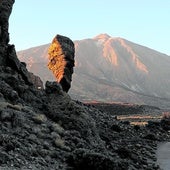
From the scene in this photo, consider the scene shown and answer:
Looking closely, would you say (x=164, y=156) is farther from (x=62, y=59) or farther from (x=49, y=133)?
(x=62, y=59)

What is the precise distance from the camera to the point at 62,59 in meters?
68.0

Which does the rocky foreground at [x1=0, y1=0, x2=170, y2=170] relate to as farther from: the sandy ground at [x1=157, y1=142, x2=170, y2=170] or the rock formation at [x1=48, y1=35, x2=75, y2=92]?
the rock formation at [x1=48, y1=35, x2=75, y2=92]

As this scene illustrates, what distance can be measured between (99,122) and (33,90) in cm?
1317

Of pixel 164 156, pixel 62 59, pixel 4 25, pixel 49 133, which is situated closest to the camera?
pixel 49 133

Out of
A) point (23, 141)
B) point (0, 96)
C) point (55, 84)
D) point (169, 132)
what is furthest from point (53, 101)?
point (169, 132)

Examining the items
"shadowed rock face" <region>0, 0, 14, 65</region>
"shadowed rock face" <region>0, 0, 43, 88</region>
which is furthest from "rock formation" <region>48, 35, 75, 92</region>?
"shadowed rock face" <region>0, 0, 14, 65</region>

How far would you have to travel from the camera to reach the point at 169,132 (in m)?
72.7

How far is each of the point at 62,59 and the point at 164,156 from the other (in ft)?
93.7

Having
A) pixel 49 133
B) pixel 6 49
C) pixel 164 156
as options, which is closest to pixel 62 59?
pixel 6 49

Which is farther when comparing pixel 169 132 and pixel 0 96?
pixel 169 132

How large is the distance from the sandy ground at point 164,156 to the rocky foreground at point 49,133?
860 millimetres

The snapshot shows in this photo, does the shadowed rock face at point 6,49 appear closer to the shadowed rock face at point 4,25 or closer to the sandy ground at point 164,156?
the shadowed rock face at point 4,25

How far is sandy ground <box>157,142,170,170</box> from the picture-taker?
37.7 meters

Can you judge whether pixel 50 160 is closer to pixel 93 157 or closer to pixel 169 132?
pixel 93 157
